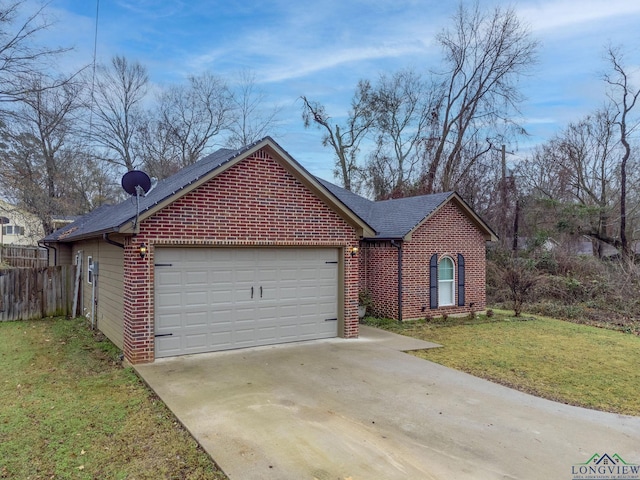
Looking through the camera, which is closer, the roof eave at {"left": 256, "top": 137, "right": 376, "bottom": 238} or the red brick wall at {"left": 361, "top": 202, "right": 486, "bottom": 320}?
the roof eave at {"left": 256, "top": 137, "right": 376, "bottom": 238}

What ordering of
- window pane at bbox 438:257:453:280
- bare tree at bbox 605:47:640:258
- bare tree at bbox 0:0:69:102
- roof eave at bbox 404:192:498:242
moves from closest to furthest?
bare tree at bbox 0:0:69:102 < roof eave at bbox 404:192:498:242 < window pane at bbox 438:257:453:280 < bare tree at bbox 605:47:640:258

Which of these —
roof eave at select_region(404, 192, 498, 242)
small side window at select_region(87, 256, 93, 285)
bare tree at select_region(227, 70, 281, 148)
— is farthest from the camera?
bare tree at select_region(227, 70, 281, 148)

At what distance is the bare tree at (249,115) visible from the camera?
2984 centimetres

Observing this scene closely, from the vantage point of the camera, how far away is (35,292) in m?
12.8

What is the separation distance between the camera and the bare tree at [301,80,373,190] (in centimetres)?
3020

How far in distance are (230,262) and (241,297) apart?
76 cm

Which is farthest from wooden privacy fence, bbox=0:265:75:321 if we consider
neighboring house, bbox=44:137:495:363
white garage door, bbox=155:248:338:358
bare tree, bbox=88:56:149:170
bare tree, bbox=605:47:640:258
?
bare tree, bbox=605:47:640:258

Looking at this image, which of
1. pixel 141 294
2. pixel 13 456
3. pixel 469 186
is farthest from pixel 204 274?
pixel 469 186

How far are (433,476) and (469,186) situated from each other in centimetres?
2503

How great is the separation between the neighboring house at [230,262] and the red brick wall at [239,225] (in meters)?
0.02

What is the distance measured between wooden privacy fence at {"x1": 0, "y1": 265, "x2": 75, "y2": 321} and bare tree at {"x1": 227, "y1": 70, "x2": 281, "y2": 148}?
726 inches

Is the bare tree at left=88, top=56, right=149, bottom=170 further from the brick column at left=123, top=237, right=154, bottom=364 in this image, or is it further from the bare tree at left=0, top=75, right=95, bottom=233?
the brick column at left=123, top=237, right=154, bottom=364

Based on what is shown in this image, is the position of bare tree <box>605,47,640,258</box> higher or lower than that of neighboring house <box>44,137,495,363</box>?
higher

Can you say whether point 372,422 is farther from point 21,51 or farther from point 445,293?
point 21,51
